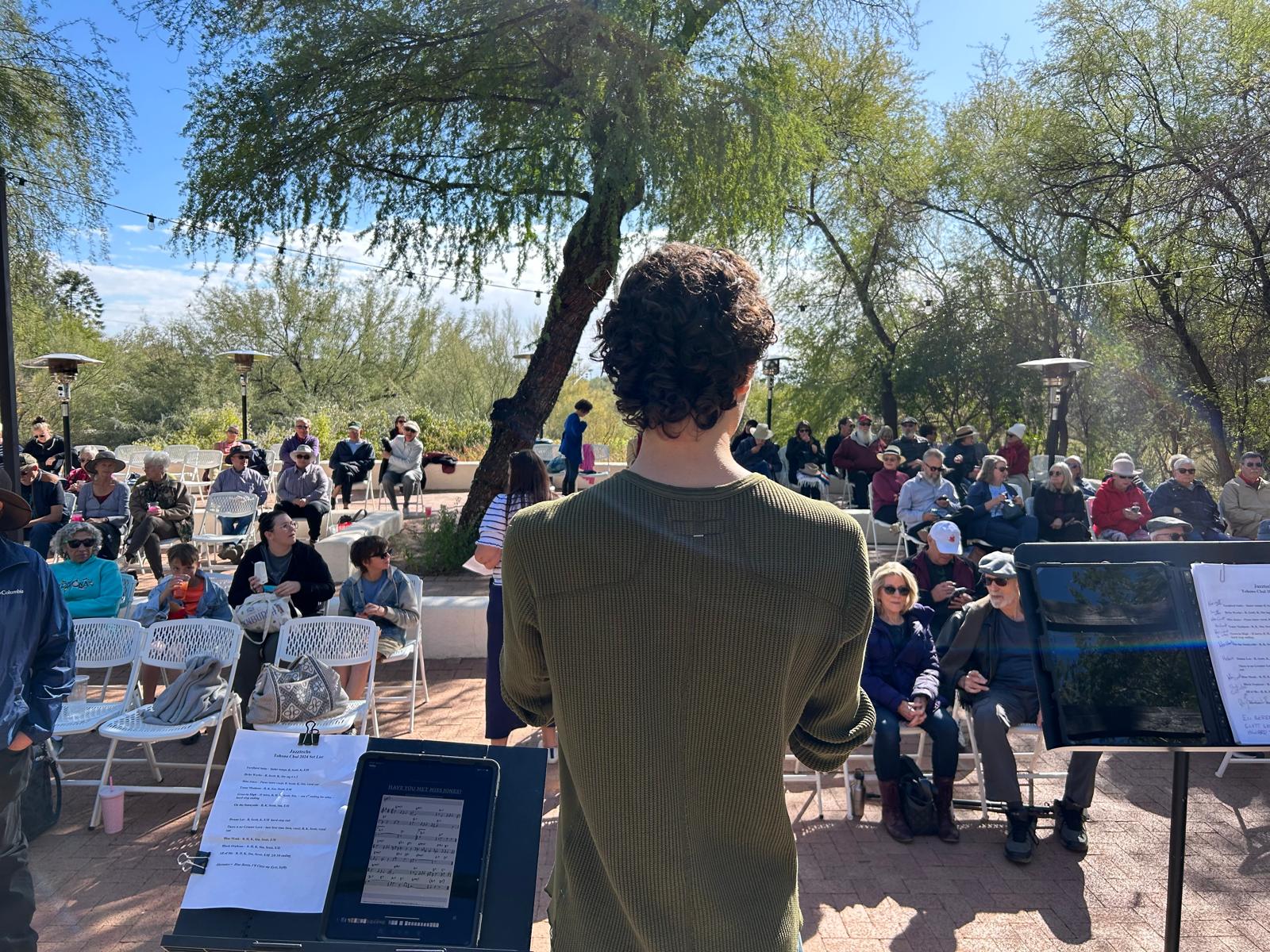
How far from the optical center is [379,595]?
5.97 m

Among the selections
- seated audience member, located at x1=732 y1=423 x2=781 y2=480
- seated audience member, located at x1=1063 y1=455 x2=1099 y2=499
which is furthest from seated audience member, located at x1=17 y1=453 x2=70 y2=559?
seated audience member, located at x1=1063 y1=455 x2=1099 y2=499

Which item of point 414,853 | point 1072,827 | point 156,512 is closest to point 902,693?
point 1072,827

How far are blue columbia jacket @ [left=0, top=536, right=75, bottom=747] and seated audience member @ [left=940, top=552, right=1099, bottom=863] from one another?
3.96 m

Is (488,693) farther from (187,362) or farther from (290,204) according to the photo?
(187,362)

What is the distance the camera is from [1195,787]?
17.2ft

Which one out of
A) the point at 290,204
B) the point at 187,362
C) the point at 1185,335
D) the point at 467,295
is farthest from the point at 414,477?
the point at 187,362

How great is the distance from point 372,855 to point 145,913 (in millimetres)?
2485

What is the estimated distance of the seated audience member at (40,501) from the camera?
9820 millimetres

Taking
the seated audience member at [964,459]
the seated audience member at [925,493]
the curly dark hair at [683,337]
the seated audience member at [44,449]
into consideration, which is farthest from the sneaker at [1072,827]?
the seated audience member at [44,449]

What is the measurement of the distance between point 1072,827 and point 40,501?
10.1 meters

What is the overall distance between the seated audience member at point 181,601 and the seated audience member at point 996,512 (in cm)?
650

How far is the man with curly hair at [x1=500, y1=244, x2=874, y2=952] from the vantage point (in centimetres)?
122

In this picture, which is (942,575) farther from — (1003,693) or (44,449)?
(44,449)

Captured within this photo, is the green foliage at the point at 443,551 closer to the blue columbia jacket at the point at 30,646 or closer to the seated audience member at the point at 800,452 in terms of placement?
the blue columbia jacket at the point at 30,646
